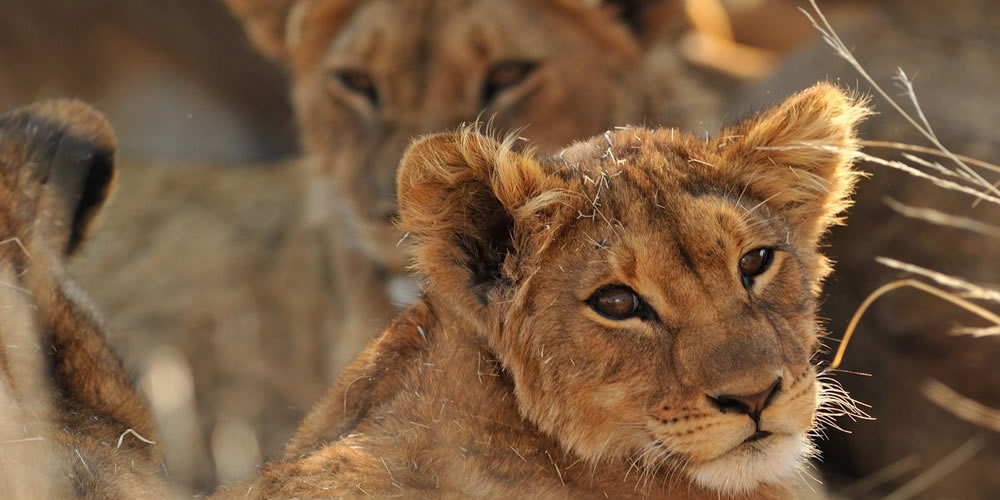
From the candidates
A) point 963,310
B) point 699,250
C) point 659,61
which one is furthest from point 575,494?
point 659,61

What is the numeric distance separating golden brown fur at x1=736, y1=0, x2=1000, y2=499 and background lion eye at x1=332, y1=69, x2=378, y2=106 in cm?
189

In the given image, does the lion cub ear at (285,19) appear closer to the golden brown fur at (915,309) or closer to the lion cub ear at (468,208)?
the golden brown fur at (915,309)

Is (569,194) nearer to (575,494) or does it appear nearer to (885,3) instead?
(575,494)

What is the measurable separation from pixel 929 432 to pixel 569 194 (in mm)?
2603

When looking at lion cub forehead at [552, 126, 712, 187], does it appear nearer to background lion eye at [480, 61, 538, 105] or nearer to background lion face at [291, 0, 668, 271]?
background lion face at [291, 0, 668, 271]

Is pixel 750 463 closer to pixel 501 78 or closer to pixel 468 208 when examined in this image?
pixel 468 208

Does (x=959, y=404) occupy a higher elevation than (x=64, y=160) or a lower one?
lower

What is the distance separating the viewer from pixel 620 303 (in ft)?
7.97

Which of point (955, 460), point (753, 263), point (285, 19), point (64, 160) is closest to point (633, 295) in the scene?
point (753, 263)

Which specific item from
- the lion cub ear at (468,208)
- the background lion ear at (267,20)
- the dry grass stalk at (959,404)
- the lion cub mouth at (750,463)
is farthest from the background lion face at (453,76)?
the lion cub mouth at (750,463)

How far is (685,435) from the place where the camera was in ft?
7.64

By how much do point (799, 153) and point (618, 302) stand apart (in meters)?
0.60

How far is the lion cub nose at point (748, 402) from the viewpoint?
2.30 metres

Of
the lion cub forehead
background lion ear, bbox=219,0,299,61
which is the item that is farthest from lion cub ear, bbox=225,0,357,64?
the lion cub forehead
